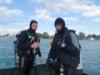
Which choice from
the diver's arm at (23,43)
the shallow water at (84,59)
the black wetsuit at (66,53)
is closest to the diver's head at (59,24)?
the black wetsuit at (66,53)

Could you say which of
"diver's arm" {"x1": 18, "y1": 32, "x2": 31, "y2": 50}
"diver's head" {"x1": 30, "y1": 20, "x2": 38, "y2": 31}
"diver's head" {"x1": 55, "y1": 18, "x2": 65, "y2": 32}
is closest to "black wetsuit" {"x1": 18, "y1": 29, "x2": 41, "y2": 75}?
"diver's arm" {"x1": 18, "y1": 32, "x2": 31, "y2": 50}

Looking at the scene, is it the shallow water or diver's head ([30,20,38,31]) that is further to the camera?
the shallow water

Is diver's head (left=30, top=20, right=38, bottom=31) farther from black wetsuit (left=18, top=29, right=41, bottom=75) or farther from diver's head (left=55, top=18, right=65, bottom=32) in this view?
diver's head (left=55, top=18, right=65, bottom=32)

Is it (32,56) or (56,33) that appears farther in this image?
(32,56)

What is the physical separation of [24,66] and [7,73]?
52 centimetres

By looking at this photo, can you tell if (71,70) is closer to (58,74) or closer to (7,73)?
(58,74)

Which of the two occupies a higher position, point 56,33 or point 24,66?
point 56,33

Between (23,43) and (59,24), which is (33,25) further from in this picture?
(59,24)

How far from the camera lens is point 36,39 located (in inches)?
397

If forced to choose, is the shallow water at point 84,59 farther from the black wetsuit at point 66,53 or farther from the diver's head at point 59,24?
the diver's head at point 59,24

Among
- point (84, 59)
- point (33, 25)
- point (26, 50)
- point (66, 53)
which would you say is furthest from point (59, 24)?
point (84, 59)

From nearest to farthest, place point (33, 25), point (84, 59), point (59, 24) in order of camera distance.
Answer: point (59, 24) → point (33, 25) → point (84, 59)

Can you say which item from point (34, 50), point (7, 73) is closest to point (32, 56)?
point (34, 50)

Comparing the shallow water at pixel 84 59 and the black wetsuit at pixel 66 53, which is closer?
the black wetsuit at pixel 66 53
